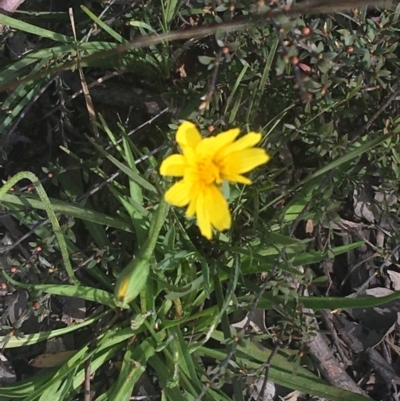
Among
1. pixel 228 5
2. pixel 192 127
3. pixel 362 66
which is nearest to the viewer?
pixel 192 127

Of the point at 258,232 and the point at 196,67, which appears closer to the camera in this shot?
the point at 258,232

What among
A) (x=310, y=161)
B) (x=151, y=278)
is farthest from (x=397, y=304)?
(x=151, y=278)

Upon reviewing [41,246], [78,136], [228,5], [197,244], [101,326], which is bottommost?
[101,326]

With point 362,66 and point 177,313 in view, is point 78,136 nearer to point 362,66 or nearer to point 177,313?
point 177,313

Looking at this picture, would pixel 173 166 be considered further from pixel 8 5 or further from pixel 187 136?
pixel 8 5

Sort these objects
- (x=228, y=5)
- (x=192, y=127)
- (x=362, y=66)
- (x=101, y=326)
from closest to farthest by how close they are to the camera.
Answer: (x=192, y=127)
(x=228, y=5)
(x=362, y=66)
(x=101, y=326)

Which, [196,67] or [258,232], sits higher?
[196,67]

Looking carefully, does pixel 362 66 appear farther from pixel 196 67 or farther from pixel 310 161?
pixel 196 67
